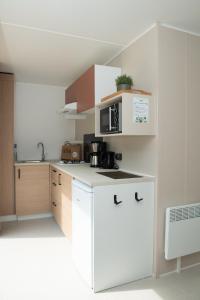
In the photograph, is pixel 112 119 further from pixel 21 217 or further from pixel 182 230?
pixel 21 217

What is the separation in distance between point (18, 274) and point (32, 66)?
8.70ft

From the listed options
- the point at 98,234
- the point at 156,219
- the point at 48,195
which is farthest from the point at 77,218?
the point at 48,195

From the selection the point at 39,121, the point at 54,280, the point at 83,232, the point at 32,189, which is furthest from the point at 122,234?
the point at 39,121

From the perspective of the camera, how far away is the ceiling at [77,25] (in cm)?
179

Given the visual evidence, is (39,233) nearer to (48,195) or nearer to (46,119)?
(48,195)

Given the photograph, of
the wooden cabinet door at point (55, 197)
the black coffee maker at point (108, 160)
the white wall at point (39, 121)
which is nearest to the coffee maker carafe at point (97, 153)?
the black coffee maker at point (108, 160)

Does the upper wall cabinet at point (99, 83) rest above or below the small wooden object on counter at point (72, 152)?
above

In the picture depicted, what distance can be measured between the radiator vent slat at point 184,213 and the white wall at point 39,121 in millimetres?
2802

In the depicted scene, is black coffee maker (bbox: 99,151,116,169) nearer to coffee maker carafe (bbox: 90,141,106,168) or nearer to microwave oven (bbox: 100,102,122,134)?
coffee maker carafe (bbox: 90,141,106,168)

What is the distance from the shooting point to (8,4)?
176 centimetres

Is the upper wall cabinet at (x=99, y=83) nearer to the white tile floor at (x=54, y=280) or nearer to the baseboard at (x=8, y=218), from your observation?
the white tile floor at (x=54, y=280)

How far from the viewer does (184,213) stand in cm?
212

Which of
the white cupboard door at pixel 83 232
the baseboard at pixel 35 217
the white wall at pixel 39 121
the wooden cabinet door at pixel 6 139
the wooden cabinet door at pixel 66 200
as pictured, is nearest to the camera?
the white cupboard door at pixel 83 232

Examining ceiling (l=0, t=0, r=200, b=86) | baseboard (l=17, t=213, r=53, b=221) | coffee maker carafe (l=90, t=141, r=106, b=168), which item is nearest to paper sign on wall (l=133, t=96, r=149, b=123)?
ceiling (l=0, t=0, r=200, b=86)
